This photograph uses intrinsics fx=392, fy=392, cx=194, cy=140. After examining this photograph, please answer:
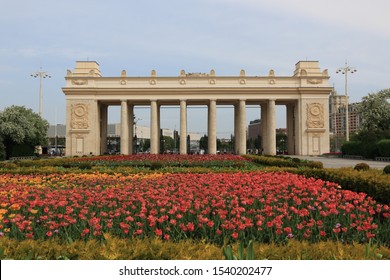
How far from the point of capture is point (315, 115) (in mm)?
55969

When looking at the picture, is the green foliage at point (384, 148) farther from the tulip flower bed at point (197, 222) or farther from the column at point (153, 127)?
the tulip flower bed at point (197, 222)

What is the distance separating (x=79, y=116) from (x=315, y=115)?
33700mm

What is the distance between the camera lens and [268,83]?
185 ft

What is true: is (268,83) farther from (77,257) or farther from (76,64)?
(77,257)

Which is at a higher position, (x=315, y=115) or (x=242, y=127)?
(x=315, y=115)

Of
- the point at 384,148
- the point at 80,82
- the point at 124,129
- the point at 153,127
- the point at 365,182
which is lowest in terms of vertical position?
the point at 365,182

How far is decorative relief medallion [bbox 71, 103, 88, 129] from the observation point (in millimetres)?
55625

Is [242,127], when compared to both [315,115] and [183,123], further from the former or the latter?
[315,115]

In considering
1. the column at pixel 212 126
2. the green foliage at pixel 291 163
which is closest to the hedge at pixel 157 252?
the green foliage at pixel 291 163

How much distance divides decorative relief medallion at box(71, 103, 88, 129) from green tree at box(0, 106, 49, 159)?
4.62 meters

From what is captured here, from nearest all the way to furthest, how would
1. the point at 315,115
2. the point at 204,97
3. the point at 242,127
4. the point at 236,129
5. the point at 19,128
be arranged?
the point at 19,128
the point at 315,115
the point at 204,97
the point at 242,127
the point at 236,129

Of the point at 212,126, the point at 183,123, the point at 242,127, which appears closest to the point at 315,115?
the point at 242,127

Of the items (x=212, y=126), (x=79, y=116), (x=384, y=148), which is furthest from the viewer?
(x=212, y=126)

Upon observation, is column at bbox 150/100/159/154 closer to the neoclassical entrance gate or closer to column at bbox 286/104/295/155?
the neoclassical entrance gate
